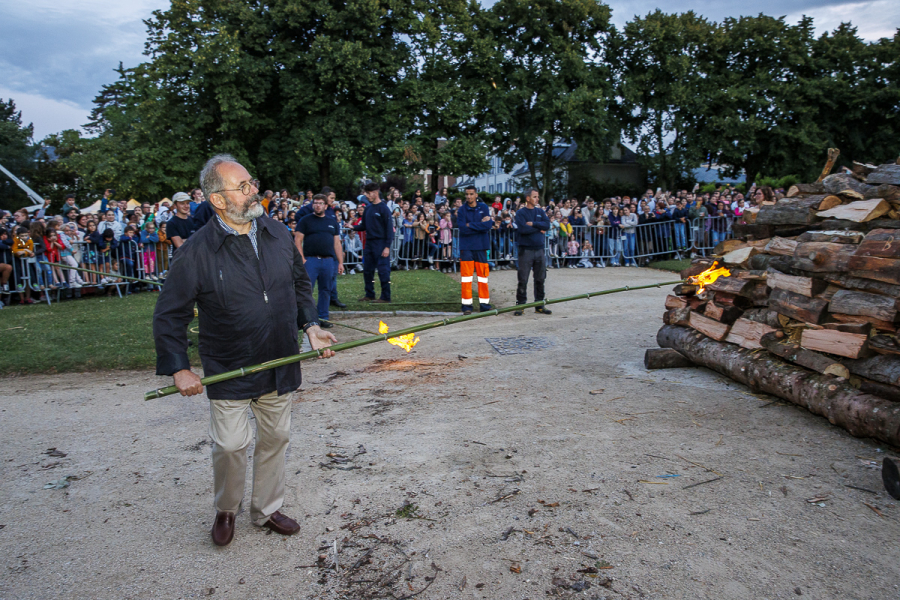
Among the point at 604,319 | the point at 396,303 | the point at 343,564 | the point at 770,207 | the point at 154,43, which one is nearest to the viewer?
the point at 343,564

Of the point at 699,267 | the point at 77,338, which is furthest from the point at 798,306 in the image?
the point at 77,338

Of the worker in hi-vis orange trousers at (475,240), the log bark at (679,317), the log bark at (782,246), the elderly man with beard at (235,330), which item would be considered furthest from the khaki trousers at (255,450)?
the worker in hi-vis orange trousers at (475,240)

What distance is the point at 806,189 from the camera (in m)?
6.44

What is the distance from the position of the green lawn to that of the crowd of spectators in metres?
0.75

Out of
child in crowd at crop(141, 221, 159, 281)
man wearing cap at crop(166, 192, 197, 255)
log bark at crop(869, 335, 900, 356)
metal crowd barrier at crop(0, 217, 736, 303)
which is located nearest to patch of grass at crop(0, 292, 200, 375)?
man wearing cap at crop(166, 192, 197, 255)

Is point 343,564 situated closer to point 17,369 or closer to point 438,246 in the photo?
point 17,369

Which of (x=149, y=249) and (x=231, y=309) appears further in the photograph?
(x=149, y=249)

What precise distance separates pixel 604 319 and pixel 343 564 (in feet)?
24.9

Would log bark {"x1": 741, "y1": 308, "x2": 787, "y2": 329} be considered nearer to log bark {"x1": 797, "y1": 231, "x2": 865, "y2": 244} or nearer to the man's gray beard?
log bark {"x1": 797, "y1": 231, "x2": 865, "y2": 244}

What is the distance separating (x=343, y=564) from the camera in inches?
130

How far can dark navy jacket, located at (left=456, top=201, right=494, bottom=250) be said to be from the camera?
35.9 feet

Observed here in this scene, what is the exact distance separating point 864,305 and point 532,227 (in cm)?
610

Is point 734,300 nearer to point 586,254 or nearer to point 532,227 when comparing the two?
point 532,227

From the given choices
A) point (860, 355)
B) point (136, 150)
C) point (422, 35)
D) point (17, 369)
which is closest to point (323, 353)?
point (860, 355)
